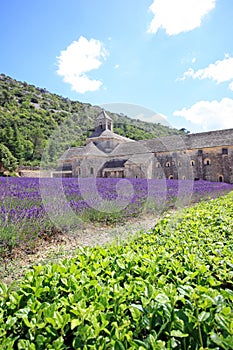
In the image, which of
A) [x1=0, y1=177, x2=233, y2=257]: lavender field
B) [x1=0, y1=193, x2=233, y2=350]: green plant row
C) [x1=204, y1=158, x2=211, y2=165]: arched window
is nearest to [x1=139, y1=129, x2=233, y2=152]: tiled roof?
[x1=204, y1=158, x2=211, y2=165]: arched window

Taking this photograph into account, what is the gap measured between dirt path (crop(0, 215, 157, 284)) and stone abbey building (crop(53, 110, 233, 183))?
57.6 ft

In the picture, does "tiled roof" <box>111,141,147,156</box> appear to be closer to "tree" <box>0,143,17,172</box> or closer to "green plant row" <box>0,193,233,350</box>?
"tree" <box>0,143,17,172</box>

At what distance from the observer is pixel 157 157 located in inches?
1041

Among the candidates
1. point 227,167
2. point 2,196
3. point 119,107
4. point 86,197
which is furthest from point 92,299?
point 227,167

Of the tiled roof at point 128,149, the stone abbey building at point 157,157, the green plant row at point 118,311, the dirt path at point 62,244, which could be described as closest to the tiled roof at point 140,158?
the stone abbey building at point 157,157

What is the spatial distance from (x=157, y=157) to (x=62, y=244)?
23072 mm

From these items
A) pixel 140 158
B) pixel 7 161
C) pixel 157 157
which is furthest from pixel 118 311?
pixel 7 161

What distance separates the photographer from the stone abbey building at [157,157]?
2366cm

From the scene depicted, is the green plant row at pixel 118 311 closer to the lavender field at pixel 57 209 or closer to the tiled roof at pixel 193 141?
the lavender field at pixel 57 209

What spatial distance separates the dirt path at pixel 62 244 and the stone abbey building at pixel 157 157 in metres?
17.6

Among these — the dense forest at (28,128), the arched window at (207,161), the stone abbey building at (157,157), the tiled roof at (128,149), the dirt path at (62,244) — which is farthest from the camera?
the dense forest at (28,128)

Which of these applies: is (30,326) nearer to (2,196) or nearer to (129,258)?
(129,258)

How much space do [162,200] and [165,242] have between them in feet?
20.9

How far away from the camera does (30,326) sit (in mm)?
961
